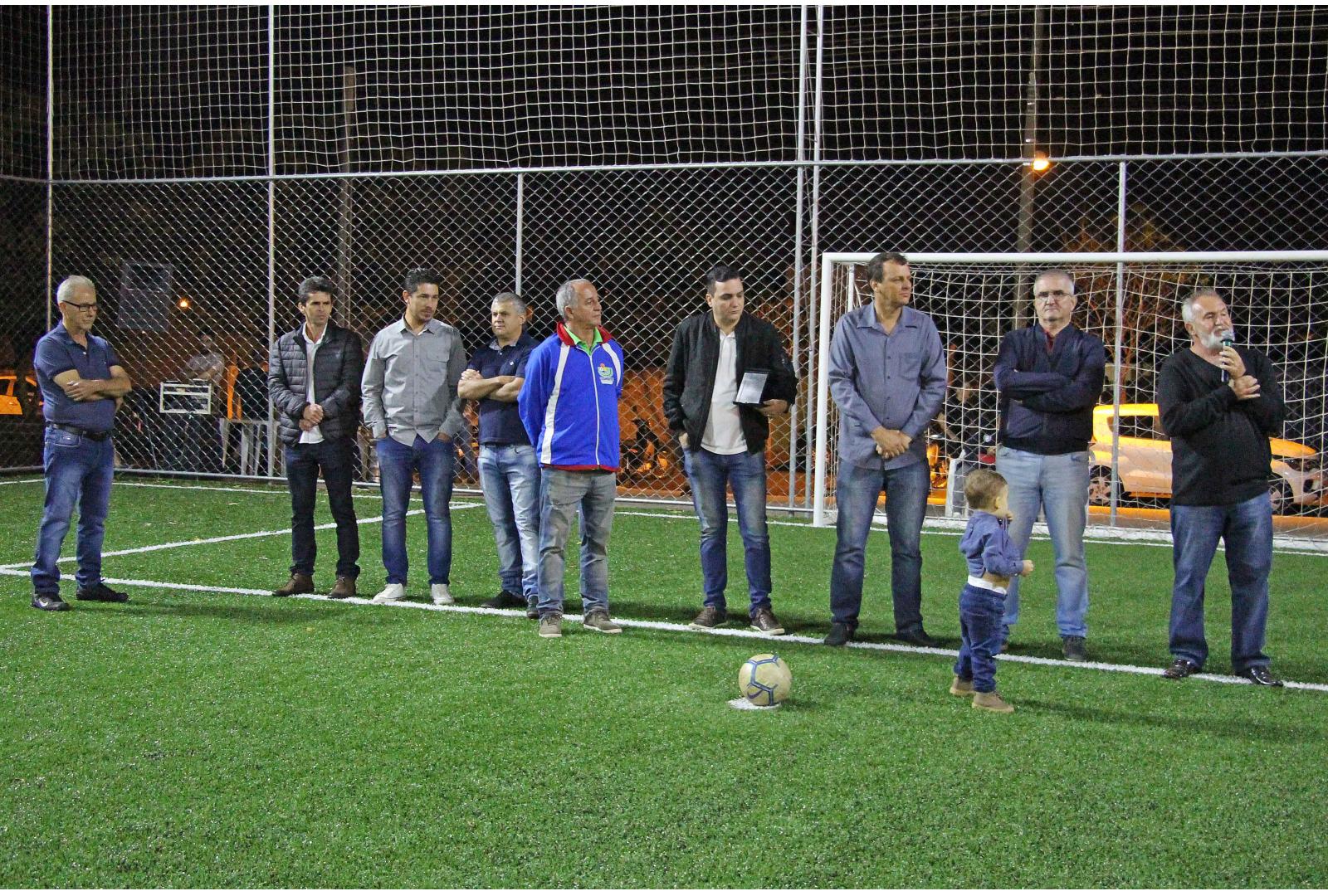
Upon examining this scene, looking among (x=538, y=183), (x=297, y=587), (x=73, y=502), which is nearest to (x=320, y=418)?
(x=297, y=587)

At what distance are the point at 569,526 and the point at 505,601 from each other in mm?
1006

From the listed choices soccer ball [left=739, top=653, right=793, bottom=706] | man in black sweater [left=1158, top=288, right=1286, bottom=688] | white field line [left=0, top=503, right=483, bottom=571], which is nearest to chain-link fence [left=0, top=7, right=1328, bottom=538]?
white field line [left=0, top=503, right=483, bottom=571]

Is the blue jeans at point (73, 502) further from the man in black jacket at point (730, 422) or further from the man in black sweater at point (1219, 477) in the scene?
the man in black sweater at point (1219, 477)

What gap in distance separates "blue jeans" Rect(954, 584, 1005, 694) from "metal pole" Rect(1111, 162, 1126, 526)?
6347 millimetres

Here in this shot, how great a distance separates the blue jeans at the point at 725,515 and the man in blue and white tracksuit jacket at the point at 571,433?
581mm

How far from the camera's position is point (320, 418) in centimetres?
745

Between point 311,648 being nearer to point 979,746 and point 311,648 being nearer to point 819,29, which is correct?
point 979,746

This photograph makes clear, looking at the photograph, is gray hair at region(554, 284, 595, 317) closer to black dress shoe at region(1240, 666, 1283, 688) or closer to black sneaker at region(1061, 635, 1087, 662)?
black sneaker at region(1061, 635, 1087, 662)

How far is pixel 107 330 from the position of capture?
15859 mm

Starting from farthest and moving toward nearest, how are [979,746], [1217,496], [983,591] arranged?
[1217,496]
[983,591]
[979,746]

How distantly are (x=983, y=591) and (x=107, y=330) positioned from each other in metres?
13.6

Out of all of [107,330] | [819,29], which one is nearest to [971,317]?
[819,29]

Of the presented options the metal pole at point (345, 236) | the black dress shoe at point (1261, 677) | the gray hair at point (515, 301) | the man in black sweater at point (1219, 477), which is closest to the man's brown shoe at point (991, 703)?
the man in black sweater at point (1219, 477)

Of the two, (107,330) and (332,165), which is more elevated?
(332,165)
